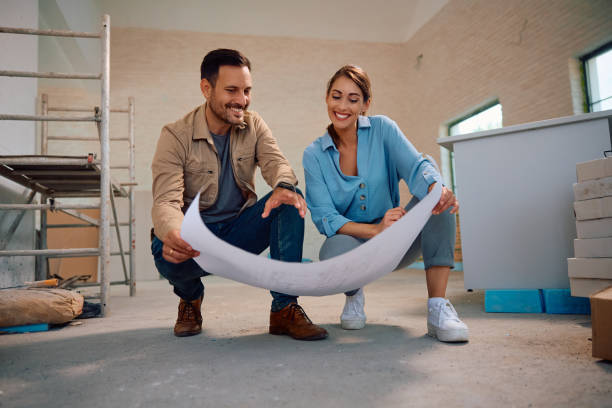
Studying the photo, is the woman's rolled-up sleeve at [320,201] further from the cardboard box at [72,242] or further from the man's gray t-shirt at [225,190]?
the cardboard box at [72,242]

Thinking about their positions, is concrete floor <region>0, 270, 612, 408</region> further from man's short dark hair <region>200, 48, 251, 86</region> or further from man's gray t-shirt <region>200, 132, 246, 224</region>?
man's short dark hair <region>200, 48, 251, 86</region>

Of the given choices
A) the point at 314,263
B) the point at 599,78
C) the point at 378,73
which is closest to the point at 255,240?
the point at 314,263

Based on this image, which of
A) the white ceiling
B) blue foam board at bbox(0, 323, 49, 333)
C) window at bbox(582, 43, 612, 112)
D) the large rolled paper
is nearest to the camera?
the large rolled paper

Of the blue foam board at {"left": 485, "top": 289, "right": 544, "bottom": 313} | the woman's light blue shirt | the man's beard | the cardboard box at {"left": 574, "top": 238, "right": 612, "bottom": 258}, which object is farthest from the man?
the cardboard box at {"left": 574, "top": 238, "right": 612, "bottom": 258}

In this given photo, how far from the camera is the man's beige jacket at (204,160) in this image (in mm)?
1405

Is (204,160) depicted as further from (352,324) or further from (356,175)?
(352,324)

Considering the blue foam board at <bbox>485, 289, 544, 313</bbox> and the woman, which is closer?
the woman

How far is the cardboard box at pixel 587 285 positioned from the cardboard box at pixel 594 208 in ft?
0.78

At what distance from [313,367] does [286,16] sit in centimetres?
736

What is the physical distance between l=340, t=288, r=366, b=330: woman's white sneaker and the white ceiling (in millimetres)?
6399

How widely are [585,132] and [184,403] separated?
1925mm

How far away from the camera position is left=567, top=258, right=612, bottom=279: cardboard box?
152cm

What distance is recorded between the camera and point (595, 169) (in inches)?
62.5

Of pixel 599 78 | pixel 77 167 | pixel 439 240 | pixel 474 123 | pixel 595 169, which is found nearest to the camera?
pixel 439 240
